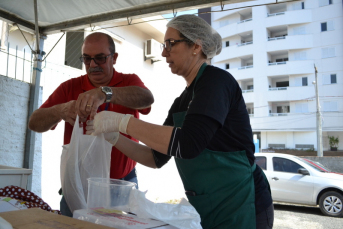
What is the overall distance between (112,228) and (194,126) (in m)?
0.55

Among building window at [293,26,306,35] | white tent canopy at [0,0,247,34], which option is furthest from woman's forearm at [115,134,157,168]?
building window at [293,26,306,35]

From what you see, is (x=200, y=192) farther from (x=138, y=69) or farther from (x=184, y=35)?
(x=138, y=69)

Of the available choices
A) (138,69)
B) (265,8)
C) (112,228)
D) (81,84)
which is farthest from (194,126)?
(265,8)

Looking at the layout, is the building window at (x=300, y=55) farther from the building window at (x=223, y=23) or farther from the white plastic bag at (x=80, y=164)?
the white plastic bag at (x=80, y=164)

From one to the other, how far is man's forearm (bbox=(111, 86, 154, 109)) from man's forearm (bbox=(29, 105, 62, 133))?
384 mm

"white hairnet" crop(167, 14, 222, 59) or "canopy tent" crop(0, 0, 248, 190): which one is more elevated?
"canopy tent" crop(0, 0, 248, 190)

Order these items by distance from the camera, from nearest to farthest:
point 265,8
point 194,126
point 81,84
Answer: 1. point 194,126
2. point 81,84
3. point 265,8

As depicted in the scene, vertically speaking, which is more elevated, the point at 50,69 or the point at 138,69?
the point at 138,69

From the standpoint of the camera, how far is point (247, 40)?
128ft

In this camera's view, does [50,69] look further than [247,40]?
No

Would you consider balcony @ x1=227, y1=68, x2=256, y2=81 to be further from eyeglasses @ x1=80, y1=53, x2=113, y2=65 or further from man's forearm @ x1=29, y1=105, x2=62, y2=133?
man's forearm @ x1=29, y1=105, x2=62, y2=133

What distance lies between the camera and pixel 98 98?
161 cm

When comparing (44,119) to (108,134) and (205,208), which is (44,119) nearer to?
(108,134)

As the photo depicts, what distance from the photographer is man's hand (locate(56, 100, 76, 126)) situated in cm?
167
